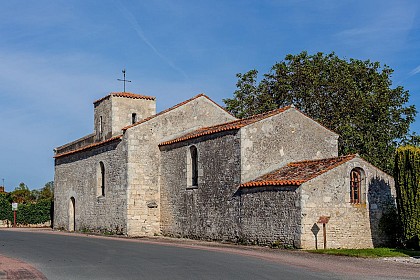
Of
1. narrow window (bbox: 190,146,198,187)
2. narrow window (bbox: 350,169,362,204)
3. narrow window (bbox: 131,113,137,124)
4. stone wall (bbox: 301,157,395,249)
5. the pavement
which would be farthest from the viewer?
narrow window (bbox: 131,113,137,124)

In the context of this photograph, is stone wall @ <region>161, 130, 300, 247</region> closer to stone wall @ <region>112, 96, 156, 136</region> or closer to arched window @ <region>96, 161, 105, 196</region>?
arched window @ <region>96, 161, 105, 196</region>

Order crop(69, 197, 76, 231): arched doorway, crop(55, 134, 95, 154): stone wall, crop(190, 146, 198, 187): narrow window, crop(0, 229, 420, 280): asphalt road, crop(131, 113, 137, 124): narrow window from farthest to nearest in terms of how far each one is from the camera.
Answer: crop(55, 134, 95, 154): stone wall
crop(69, 197, 76, 231): arched doorway
crop(131, 113, 137, 124): narrow window
crop(190, 146, 198, 187): narrow window
crop(0, 229, 420, 280): asphalt road

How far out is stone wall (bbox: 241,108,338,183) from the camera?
26.0 m

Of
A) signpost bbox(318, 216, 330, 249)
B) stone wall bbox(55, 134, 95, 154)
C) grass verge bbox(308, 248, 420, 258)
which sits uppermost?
stone wall bbox(55, 134, 95, 154)

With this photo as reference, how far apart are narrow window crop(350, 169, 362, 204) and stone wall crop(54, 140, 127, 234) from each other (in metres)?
13.4

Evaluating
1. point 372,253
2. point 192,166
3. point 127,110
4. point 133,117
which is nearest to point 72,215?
point 133,117

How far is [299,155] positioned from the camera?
1089 inches

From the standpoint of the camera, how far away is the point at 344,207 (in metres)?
23.5

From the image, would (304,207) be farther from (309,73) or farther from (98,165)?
(309,73)

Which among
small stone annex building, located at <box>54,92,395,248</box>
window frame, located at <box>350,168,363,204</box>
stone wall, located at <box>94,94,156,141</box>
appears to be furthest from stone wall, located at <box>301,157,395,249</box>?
stone wall, located at <box>94,94,156,141</box>

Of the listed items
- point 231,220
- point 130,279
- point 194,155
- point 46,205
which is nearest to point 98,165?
point 194,155

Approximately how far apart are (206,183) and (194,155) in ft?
7.46

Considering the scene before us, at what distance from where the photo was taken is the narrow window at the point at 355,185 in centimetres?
2406

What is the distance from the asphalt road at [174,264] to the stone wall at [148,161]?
10096 millimetres
